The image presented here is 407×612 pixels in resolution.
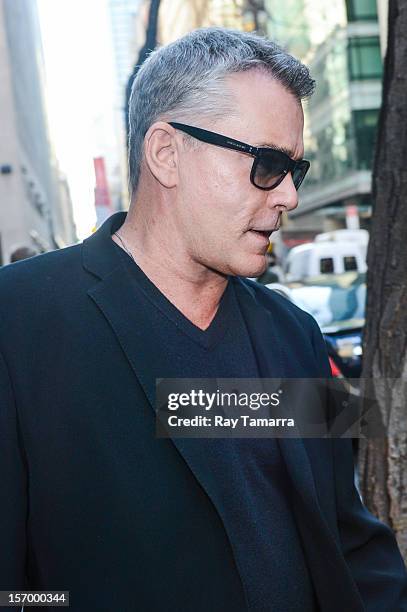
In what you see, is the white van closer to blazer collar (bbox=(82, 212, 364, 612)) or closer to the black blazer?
blazer collar (bbox=(82, 212, 364, 612))

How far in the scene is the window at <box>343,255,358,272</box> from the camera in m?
19.1

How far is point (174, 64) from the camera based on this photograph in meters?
1.98

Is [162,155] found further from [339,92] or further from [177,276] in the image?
[339,92]

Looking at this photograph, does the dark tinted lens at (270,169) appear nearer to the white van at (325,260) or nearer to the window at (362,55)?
the white van at (325,260)

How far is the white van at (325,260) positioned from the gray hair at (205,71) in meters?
16.1

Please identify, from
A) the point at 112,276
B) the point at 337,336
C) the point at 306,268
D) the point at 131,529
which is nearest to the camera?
the point at 131,529

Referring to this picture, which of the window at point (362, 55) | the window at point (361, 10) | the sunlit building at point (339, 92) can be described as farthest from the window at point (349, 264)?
the window at point (361, 10)

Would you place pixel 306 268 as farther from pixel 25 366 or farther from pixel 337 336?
pixel 25 366

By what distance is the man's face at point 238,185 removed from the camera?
1.94 m

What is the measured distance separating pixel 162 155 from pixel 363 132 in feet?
127

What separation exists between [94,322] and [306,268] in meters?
17.3

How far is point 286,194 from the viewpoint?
204 centimetres

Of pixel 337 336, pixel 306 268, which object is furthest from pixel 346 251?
pixel 337 336

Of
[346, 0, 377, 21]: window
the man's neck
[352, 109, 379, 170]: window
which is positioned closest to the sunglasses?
the man's neck
